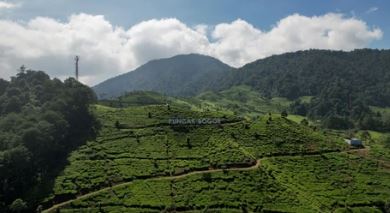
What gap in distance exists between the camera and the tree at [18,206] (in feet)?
258

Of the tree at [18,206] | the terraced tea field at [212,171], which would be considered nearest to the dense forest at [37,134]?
the tree at [18,206]

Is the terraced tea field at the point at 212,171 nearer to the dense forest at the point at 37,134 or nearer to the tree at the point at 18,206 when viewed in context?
the dense forest at the point at 37,134

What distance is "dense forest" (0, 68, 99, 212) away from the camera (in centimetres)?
8606

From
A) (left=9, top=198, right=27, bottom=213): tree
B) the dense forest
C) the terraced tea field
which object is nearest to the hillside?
the terraced tea field

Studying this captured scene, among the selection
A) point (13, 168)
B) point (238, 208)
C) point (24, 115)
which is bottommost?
point (238, 208)

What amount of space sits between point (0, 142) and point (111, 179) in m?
25.6

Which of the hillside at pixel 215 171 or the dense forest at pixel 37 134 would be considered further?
the dense forest at pixel 37 134

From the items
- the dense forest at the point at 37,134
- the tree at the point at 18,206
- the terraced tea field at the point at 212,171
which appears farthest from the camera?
the dense forest at the point at 37,134

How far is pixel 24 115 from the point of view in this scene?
11306cm

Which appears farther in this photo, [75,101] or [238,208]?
[75,101]

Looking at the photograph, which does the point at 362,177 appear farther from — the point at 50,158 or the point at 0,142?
the point at 0,142

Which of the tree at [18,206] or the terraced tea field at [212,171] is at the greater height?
the terraced tea field at [212,171]

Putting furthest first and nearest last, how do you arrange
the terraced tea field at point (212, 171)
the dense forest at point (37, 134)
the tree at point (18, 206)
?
the dense forest at point (37, 134)
the terraced tea field at point (212, 171)
the tree at point (18, 206)

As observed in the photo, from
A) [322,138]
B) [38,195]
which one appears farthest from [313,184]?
[38,195]
